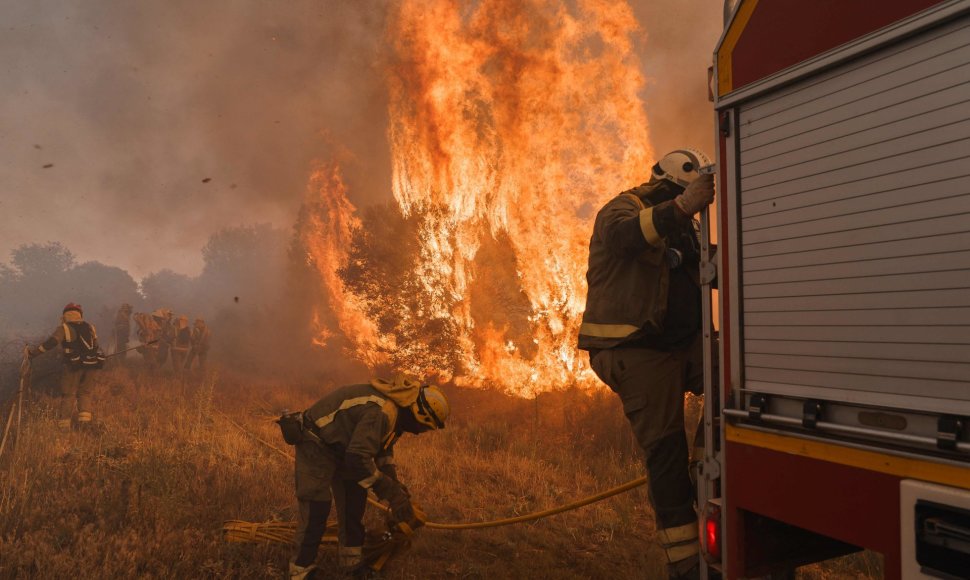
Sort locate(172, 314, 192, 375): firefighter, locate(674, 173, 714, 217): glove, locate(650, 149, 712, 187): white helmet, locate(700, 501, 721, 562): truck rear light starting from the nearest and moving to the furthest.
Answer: locate(700, 501, 721, 562): truck rear light → locate(674, 173, 714, 217): glove → locate(650, 149, 712, 187): white helmet → locate(172, 314, 192, 375): firefighter

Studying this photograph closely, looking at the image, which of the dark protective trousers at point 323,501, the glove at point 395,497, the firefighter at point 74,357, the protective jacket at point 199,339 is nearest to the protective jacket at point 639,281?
the glove at point 395,497

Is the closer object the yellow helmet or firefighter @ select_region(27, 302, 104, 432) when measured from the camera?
the yellow helmet

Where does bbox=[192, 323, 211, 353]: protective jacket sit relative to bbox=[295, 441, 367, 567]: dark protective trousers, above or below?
above

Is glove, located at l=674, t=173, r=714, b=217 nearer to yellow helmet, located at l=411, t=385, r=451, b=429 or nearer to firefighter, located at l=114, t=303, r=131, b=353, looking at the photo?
yellow helmet, located at l=411, t=385, r=451, b=429

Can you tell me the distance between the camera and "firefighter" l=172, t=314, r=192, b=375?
16.6 m

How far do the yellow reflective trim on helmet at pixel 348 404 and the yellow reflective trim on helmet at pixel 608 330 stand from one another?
5.44 feet

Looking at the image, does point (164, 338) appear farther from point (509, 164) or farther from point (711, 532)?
point (711, 532)

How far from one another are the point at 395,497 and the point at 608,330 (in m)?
2.00

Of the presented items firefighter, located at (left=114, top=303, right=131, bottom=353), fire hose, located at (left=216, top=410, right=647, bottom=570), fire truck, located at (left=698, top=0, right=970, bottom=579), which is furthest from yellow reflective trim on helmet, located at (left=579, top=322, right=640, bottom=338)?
firefighter, located at (left=114, top=303, right=131, bottom=353)

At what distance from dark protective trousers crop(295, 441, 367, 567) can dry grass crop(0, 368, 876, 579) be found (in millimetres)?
372

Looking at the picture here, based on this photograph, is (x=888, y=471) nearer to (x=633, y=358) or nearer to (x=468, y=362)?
(x=633, y=358)

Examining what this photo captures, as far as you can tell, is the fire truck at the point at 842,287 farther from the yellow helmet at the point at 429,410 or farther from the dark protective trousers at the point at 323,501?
the dark protective trousers at the point at 323,501

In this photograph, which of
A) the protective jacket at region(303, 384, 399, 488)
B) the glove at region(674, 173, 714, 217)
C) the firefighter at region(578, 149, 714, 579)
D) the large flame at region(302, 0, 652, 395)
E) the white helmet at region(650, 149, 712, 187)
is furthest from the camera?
the large flame at region(302, 0, 652, 395)

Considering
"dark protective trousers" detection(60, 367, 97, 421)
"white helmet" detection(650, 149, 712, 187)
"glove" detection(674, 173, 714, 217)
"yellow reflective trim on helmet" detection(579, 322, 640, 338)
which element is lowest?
"dark protective trousers" detection(60, 367, 97, 421)
